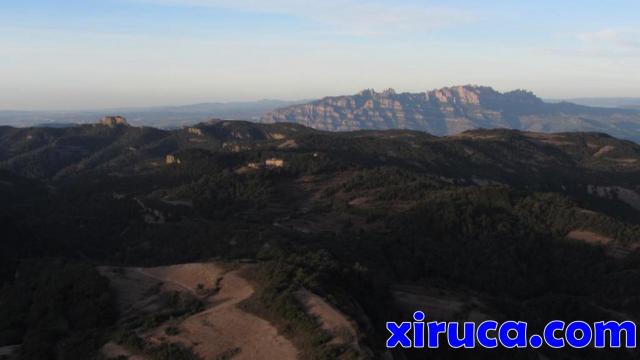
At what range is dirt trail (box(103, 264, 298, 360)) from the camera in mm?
62062

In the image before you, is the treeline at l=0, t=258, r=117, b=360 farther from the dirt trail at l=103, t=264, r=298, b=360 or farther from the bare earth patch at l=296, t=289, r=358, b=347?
the bare earth patch at l=296, t=289, r=358, b=347

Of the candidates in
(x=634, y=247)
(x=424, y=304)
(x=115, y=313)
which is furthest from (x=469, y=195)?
(x=115, y=313)

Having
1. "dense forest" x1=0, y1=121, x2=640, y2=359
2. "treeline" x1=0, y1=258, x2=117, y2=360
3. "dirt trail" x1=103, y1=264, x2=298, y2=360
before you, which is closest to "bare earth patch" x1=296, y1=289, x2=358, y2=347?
"dense forest" x1=0, y1=121, x2=640, y2=359

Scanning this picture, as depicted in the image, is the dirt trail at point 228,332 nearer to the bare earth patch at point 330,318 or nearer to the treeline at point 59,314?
the bare earth patch at point 330,318

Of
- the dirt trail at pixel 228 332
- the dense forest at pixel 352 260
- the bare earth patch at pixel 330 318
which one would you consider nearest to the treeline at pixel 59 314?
the dense forest at pixel 352 260

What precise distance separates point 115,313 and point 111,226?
328 feet

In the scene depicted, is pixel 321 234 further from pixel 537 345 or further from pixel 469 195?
pixel 537 345

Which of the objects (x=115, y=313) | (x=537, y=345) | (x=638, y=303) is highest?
(x=115, y=313)

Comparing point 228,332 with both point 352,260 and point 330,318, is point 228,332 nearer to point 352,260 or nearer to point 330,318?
point 330,318

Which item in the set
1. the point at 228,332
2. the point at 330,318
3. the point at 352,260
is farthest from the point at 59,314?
the point at 352,260

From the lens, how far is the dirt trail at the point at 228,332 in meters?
62.1

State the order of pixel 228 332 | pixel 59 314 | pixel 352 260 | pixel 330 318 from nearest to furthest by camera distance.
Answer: pixel 330 318, pixel 228 332, pixel 59 314, pixel 352 260

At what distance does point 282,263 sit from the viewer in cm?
8331

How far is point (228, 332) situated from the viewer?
66500 mm
